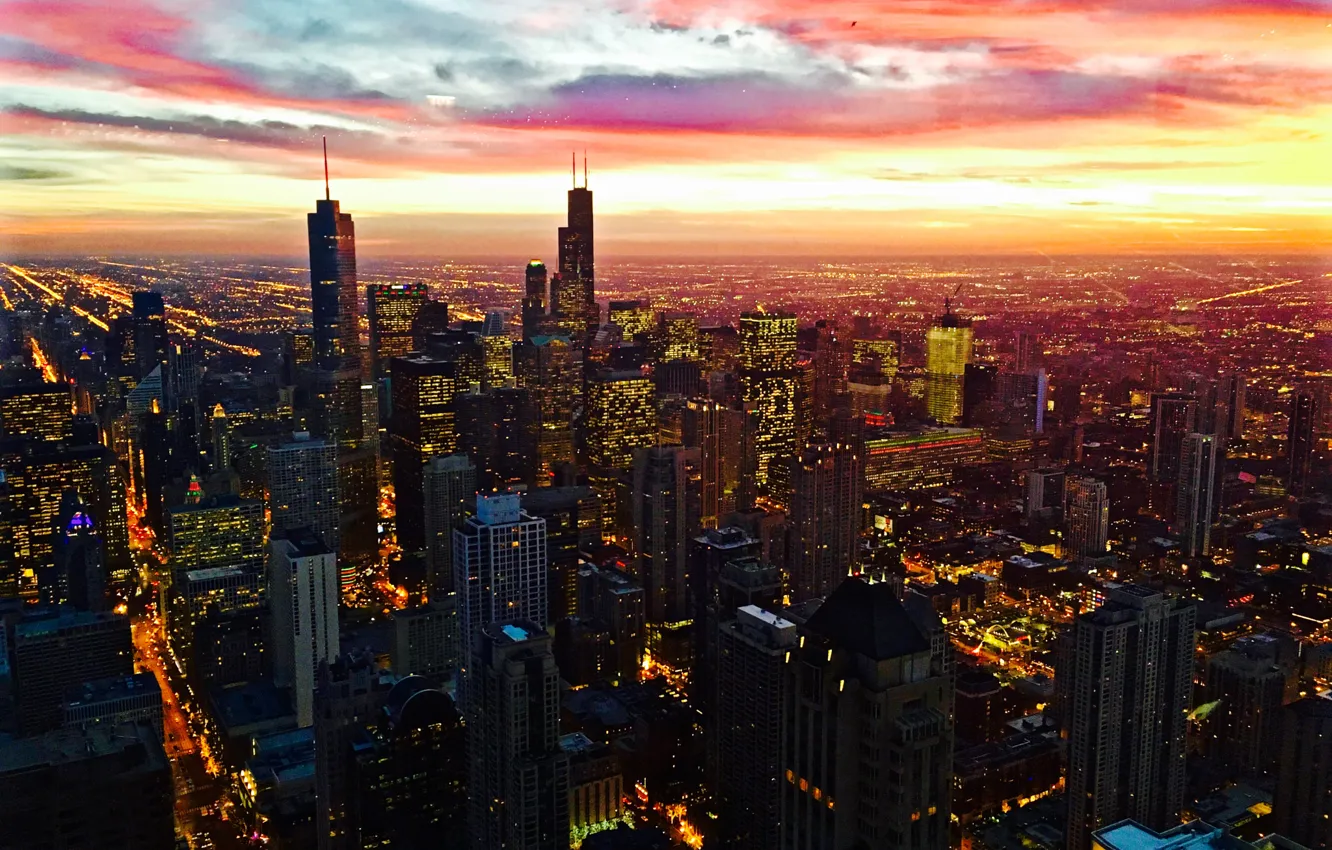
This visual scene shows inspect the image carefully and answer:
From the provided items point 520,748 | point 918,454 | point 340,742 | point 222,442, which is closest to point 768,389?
point 918,454

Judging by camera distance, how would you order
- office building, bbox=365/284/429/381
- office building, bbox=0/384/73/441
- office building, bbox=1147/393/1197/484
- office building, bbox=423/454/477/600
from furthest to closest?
office building, bbox=365/284/429/381, office building, bbox=423/454/477/600, office building, bbox=0/384/73/441, office building, bbox=1147/393/1197/484

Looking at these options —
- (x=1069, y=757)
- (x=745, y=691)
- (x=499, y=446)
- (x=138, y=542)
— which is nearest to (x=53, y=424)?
Answer: (x=138, y=542)

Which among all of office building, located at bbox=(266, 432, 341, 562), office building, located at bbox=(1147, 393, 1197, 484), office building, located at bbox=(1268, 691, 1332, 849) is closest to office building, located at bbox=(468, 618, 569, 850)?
office building, located at bbox=(1268, 691, 1332, 849)

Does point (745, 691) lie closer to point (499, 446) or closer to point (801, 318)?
point (801, 318)

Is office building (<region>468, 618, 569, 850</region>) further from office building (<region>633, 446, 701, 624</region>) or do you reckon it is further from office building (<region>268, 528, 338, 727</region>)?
office building (<region>633, 446, 701, 624</region>)

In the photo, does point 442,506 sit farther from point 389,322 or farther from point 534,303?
point 534,303

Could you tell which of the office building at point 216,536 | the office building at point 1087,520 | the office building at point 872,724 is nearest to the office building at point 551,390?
the office building at point 216,536
